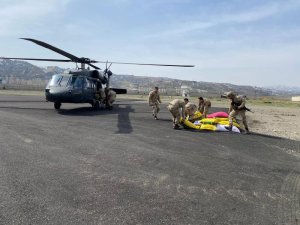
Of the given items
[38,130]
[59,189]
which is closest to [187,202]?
[59,189]

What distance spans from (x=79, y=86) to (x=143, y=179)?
15.8 m

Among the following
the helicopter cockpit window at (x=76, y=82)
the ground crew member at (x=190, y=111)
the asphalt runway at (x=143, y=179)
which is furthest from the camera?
the helicopter cockpit window at (x=76, y=82)

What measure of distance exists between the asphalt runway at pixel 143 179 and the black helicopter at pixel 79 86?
8.37 metres

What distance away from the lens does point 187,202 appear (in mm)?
6398

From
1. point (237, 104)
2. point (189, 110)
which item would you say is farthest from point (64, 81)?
point (237, 104)

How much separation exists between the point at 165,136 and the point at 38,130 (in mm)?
4867

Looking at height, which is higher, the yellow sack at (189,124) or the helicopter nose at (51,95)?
the helicopter nose at (51,95)

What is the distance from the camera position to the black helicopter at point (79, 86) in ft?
70.5

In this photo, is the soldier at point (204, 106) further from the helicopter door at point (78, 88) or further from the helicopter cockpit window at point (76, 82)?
the helicopter cockpit window at point (76, 82)

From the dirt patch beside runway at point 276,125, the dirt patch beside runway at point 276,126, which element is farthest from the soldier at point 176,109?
the dirt patch beside runway at point 276,126

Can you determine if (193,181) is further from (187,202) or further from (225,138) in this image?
(225,138)

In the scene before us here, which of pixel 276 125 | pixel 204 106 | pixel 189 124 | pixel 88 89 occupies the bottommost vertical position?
pixel 276 125

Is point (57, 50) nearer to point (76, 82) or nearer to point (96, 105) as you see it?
point (76, 82)

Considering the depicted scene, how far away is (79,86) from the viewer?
73.8 ft
